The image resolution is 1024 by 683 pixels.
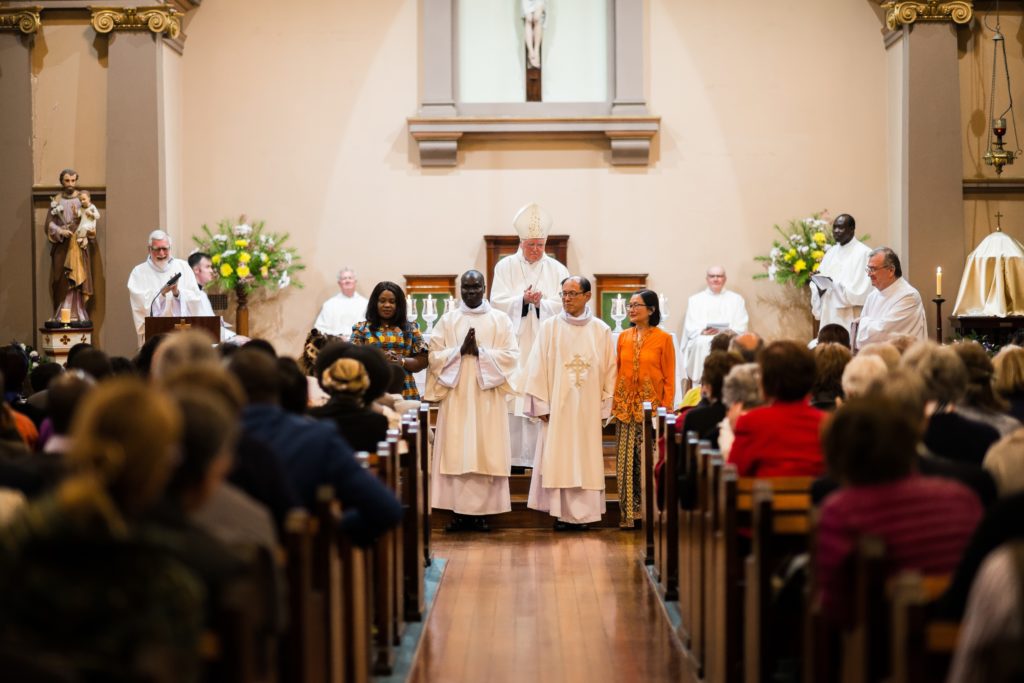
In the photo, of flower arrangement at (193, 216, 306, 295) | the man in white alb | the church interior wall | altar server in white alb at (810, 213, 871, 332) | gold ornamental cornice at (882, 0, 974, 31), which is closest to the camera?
the man in white alb

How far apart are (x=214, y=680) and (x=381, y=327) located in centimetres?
571

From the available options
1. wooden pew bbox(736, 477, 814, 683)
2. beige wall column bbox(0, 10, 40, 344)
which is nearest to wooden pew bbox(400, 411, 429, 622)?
wooden pew bbox(736, 477, 814, 683)

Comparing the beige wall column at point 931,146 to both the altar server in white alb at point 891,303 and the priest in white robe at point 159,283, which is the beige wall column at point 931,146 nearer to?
the altar server in white alb at point 891,303

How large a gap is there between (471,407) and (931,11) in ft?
20.4

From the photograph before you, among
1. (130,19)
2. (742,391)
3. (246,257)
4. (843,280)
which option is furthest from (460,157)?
(742,391)

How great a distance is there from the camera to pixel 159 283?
11086 mm

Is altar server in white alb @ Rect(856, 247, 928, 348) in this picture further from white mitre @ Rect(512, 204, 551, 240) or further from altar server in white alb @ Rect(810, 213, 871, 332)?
white mitre @ Rect(512, 204, 551, 240)

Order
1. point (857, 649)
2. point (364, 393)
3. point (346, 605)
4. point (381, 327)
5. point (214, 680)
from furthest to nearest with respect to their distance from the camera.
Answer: point (381, 327) → point (364, 393) → point (346, 605) → point (857, 649) → point (214, 680)

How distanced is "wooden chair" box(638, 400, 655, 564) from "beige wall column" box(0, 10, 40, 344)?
6.65 metres

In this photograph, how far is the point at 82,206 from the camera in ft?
37.8

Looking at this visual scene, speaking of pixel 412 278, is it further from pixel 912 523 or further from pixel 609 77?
pixel 912 523

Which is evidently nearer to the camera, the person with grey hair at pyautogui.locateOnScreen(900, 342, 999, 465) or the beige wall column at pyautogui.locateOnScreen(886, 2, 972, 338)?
the person with grey hair at pyautogui.locateOnScreen(900, 342, 999, 465)

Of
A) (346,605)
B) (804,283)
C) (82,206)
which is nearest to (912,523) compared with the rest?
(346,605)

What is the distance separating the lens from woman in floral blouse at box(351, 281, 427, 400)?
800 cm
